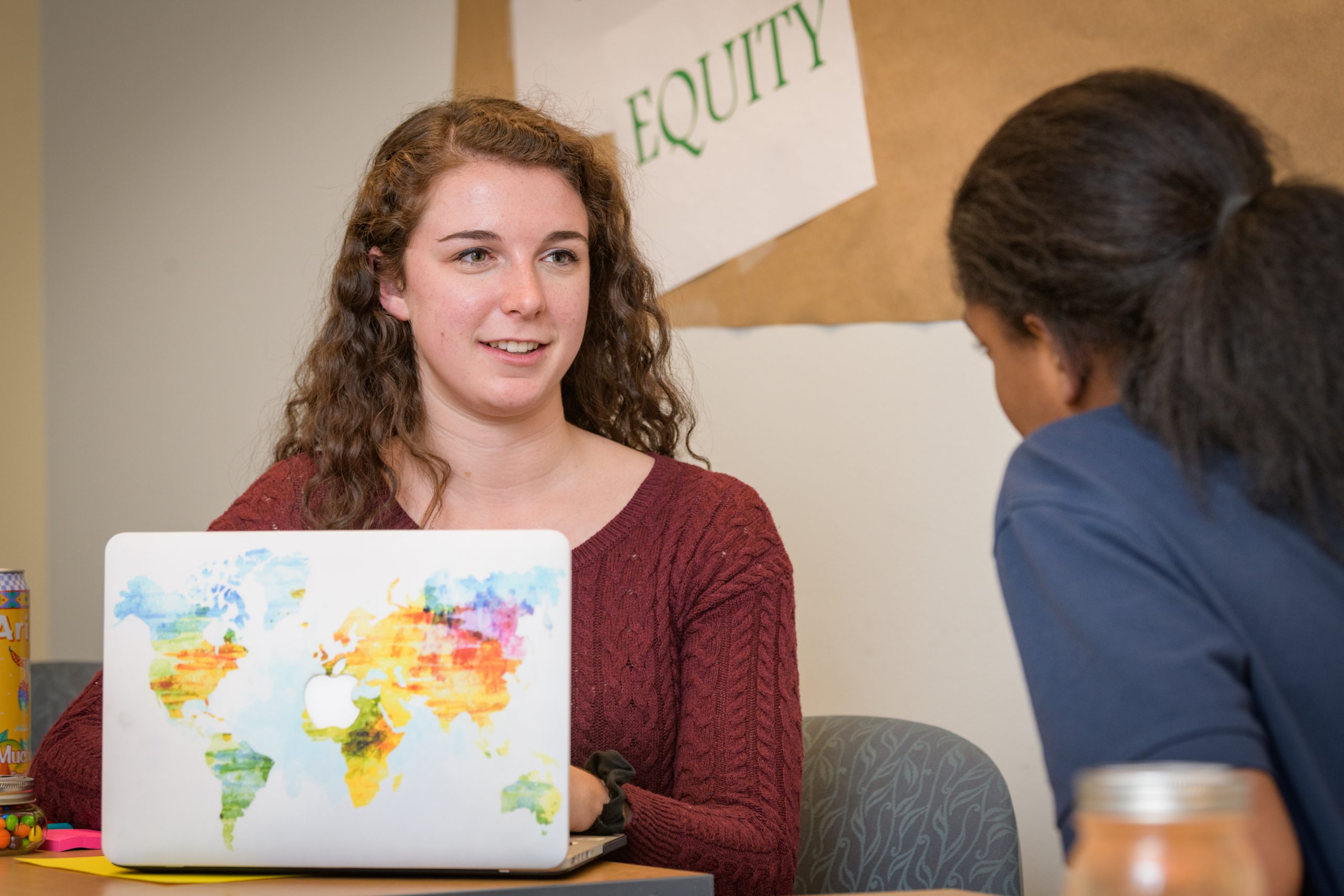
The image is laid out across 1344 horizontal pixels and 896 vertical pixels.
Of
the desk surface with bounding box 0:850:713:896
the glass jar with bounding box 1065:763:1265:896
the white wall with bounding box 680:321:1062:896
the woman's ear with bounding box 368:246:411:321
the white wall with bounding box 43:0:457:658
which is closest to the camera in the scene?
the glass jar with bounding box 1065:763:1265:896

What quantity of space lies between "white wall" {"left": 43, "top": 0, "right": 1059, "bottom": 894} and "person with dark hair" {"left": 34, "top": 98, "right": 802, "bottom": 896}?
0.50 m

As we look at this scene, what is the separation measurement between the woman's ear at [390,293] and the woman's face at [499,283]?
0.07 meters

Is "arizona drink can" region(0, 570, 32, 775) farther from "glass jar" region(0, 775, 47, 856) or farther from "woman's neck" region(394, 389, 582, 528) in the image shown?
"woman's neck" region(394, 389, 582, 528)

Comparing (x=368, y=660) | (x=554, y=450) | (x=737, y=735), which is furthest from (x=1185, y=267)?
(x=554, y=450)

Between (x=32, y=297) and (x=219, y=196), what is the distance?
54cm

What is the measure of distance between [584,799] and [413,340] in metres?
0.82

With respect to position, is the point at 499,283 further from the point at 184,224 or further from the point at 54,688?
the point at 184,224

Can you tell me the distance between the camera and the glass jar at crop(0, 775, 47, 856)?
113 centimetres

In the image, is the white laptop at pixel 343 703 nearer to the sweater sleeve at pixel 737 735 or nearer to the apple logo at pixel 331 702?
the apple logo at pixel 331 702

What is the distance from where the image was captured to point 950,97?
2051 mm

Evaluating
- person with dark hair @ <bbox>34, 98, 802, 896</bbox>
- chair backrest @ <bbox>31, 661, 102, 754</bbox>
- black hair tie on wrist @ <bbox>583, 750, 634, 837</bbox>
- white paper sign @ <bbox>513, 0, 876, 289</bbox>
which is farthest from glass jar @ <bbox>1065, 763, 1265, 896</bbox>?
chair backrest @ <bbox>31, 661, 102, 754</bbox>

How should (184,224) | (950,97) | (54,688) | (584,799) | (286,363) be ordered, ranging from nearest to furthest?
(584,799) → (950,97) → (54,688) → (286,363) → (184,224)

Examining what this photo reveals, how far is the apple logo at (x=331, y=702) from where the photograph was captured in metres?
0.94

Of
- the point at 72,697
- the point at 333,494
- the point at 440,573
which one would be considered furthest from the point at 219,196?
the point at 440,573
